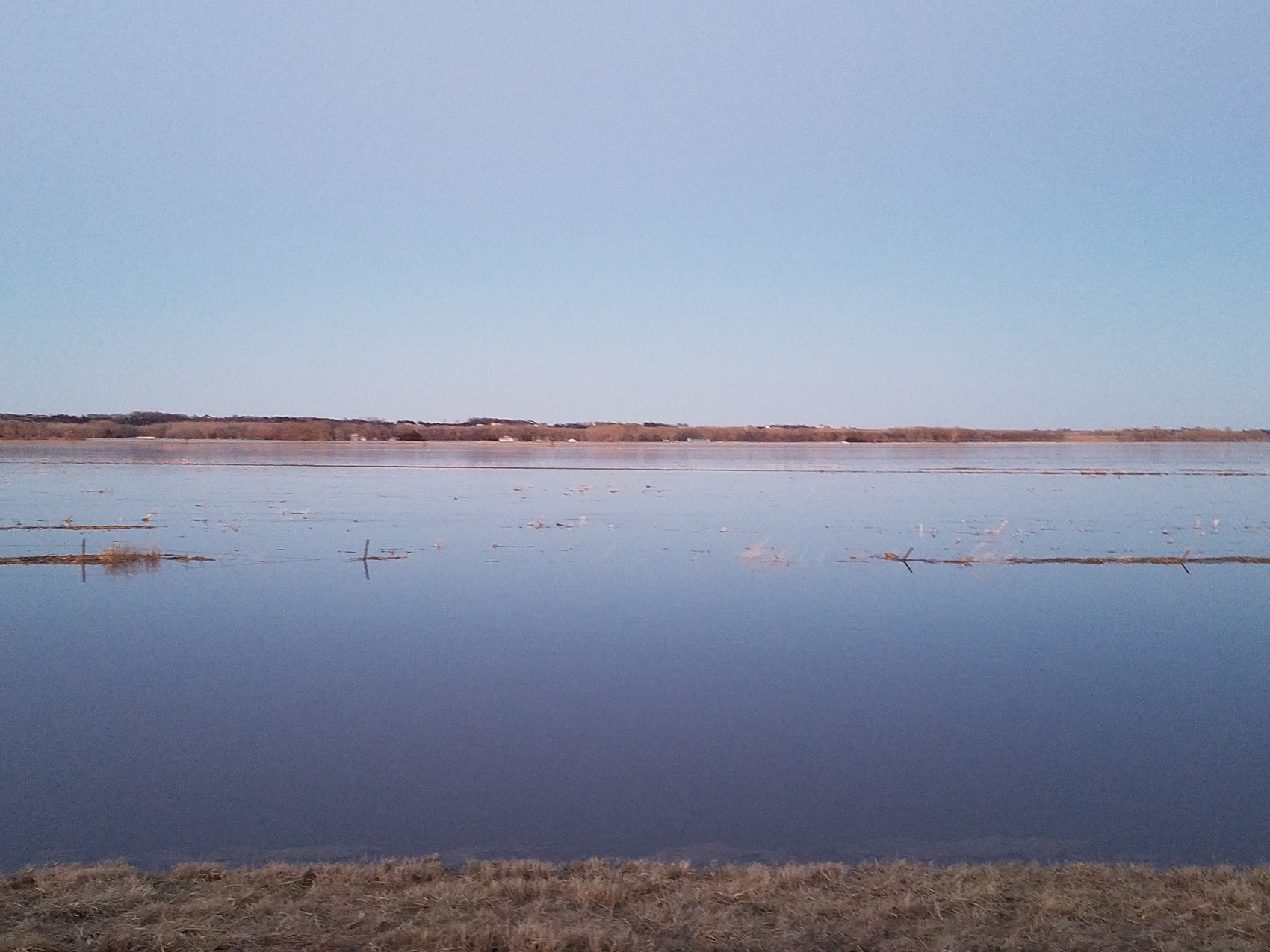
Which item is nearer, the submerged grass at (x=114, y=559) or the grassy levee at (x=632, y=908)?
the grassy levee at (x=632, y=908)

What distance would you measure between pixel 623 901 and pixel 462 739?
132 inches

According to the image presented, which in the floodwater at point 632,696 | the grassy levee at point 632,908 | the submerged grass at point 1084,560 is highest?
the submerged grass at point 1084,560

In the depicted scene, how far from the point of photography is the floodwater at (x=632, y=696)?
6055 mm

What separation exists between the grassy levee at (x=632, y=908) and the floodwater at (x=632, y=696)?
706 millimetres

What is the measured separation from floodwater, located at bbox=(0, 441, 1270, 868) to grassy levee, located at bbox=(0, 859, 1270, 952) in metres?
0.71

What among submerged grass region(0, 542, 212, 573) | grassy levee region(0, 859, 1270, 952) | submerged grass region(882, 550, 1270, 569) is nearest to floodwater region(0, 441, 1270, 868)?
submerged grass region(882, 550, 1270, 569)

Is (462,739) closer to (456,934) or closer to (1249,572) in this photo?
(456,934)

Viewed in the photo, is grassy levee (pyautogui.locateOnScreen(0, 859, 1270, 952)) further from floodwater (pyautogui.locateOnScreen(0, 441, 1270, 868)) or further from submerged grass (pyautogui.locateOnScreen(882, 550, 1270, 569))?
submerged grass (pyautogui.locateOnScreen(882, 550, 1270, 569))

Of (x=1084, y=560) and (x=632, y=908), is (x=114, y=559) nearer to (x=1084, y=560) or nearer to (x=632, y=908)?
(x=632, y=908)

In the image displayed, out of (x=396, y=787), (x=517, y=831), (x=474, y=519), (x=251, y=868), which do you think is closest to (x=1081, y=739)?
(x=517, y=831)

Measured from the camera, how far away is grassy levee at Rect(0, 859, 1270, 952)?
4.05 m

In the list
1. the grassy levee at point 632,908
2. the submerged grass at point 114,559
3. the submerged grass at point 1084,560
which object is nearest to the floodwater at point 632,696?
the submerged grass at point 1084,560

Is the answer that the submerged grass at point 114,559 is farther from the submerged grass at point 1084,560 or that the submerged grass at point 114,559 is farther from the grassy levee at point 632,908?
the submerged grass at point 1084,560

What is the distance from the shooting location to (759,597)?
1402 centimetres
